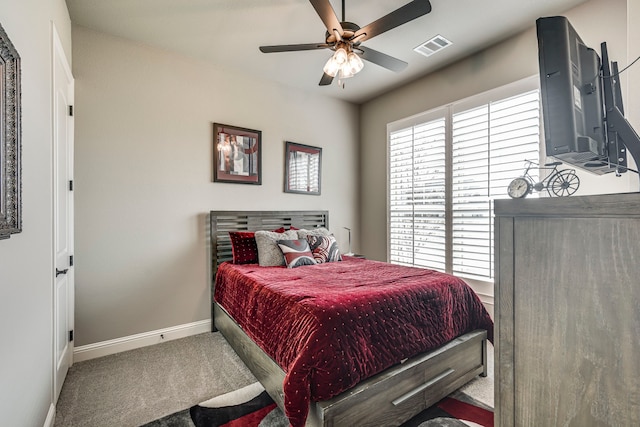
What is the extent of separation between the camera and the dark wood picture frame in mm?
1082

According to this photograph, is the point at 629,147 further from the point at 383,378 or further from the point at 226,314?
the point at 226,314

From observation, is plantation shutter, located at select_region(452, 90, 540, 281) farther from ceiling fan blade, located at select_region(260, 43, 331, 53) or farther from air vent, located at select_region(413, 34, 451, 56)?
ceiling fan blade, located at select_region(260, 43, 331, 53)

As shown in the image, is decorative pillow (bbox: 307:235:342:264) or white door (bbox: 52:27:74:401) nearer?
white door (bbox: 52:27:74:401)

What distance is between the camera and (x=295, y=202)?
400 cm

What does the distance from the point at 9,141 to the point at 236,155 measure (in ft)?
7.79

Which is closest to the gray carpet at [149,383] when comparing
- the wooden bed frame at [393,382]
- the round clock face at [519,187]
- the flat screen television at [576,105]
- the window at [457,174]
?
the wooden bed frame at [393,382]

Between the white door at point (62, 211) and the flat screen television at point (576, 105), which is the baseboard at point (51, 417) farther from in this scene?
the flat screen television at point (576, 105)

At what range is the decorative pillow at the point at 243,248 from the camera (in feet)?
10.3

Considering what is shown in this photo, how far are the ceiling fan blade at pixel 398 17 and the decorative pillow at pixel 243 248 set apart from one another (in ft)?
7.05

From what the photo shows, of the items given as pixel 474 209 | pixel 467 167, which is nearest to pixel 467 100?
pixel 467 167

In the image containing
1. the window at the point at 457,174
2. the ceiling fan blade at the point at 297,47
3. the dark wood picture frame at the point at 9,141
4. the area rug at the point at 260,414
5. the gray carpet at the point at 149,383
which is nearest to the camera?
the dark wood picture frame at the point at 9,141

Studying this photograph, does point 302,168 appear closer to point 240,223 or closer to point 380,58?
point 240,223

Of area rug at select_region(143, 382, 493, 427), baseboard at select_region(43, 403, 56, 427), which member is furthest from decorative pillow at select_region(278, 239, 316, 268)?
baseboard at select_region(43, 403, 56, 427)

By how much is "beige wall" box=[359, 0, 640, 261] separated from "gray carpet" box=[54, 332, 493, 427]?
2.07 m
